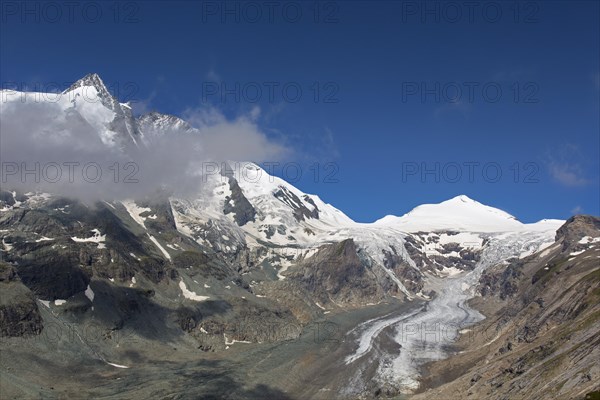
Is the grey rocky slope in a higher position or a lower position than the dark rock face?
lower

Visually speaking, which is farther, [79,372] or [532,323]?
[532,323]

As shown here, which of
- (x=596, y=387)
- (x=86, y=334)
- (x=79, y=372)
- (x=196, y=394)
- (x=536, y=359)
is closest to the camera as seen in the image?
(x=596, y=387)

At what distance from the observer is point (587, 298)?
163875mm

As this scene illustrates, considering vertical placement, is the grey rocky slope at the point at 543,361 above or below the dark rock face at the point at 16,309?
below

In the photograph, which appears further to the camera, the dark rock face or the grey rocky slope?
the dark rock face

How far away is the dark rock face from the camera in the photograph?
178 meters

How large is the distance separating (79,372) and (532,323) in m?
140

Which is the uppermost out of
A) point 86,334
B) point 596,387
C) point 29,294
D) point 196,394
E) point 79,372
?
point 29,294

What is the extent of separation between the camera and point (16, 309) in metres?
182

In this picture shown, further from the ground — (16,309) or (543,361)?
(16,309)

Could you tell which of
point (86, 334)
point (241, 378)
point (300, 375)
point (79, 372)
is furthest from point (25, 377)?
point (300, 375)

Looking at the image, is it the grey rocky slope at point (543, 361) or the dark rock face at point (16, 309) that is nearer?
the grey rocky slope at point (543, 361)

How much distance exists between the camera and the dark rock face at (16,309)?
177625mm

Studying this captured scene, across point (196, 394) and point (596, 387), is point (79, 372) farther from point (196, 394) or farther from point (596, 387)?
point (596, 387)
